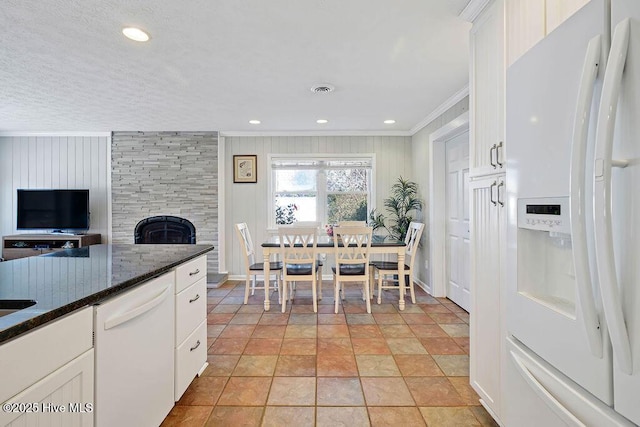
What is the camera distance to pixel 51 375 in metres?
0.88

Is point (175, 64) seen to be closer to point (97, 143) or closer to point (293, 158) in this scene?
point (293, 158)

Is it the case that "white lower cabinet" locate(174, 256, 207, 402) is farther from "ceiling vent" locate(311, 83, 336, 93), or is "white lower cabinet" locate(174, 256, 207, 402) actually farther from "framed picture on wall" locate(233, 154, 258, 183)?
"framed picture on wall" locate(233, 154, 258, 183)

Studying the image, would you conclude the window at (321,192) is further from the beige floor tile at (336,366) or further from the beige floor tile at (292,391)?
the beige floor tile at (292,391)

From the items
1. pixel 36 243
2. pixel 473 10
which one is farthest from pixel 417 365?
pixel 36 243

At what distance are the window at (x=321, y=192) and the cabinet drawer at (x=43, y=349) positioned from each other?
4236mm

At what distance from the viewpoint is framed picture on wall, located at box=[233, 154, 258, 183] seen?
516 cm

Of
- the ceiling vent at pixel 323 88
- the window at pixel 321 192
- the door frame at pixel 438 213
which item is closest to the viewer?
the ceiling vent at pixel 323 88

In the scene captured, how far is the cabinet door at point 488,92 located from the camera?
1.60 meters

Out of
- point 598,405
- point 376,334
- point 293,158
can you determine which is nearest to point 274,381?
point 376,334

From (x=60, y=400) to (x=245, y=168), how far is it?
446cm

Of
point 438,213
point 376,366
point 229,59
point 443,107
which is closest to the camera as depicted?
point 376,366

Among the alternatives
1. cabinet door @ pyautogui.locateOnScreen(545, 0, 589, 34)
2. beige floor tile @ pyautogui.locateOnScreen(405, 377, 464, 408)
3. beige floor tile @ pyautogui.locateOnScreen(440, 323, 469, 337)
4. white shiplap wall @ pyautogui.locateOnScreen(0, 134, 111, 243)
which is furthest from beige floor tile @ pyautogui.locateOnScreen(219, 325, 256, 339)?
white shiplap wall @ pyautogui.locateOnScreen(0, 134, 111, 243)

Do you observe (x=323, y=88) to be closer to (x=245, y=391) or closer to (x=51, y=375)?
(x=245, y=391)

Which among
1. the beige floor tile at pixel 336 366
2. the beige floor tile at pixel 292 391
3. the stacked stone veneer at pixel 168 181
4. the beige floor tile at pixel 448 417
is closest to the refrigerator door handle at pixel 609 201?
the beige floor tile at pixel 448 417
